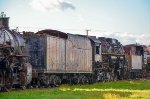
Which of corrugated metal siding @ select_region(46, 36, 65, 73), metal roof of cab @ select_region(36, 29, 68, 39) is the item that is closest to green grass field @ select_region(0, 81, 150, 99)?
corrugated metal siding @ select_region(46, 36, 65, 73)

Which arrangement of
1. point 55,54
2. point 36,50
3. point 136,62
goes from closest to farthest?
1. point 36,50
2. point 55,54
3. point 136,62

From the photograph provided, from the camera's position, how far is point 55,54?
34469mm

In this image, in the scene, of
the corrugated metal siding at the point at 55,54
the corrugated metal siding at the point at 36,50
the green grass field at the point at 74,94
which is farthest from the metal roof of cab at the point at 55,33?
the green grass field at the point at 74,94

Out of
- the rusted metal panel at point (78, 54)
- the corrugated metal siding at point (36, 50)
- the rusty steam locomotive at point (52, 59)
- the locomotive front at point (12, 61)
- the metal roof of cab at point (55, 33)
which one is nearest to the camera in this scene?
the locomotive front at point (12, 61)

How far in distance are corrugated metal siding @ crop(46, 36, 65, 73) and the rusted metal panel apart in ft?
3.63

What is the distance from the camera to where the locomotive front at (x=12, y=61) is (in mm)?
27219

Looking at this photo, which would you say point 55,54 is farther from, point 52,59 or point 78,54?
point 78,54

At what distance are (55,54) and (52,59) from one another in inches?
35.6

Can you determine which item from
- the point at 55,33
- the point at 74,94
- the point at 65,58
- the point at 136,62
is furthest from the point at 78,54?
the point at 136,62

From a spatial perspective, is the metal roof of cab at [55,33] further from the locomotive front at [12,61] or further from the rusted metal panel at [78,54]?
the locomotive front at [12,61]

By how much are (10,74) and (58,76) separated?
7.99m

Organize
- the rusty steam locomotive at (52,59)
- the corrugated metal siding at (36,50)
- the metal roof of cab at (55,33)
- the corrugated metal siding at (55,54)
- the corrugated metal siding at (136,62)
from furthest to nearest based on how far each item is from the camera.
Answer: the corrugated metal siding at (136,62) < the metal roof of cab at (55,33) < the corrugated metal siding at (55,54) < the corrugated metal siding at (36,50) < the rusty steam locomotive at (52,59)

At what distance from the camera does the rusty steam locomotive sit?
27984 mm

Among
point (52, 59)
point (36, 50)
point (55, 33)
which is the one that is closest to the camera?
point (36, 50)
